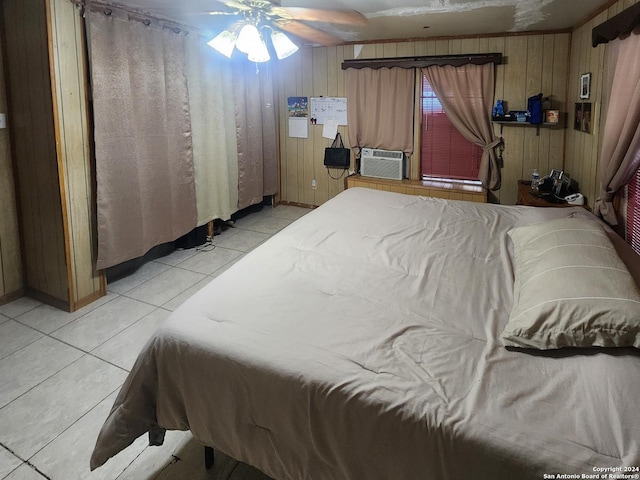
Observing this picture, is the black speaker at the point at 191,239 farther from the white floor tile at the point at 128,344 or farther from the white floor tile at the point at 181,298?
the white floor tile at the point at 128,344

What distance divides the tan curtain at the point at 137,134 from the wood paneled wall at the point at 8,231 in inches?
27.5

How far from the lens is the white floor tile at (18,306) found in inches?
126

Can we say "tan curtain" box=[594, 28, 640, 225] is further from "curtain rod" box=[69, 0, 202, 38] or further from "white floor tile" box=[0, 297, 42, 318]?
"white floor tile" box=[0, 297, 42, 318]

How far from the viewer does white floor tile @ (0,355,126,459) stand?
204cm

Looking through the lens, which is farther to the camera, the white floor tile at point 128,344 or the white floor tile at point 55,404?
the white floor tile at point 128,344

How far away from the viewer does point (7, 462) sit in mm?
1903

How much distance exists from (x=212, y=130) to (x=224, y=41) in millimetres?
1640

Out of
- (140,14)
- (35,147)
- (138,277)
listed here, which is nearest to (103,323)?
(138,277)

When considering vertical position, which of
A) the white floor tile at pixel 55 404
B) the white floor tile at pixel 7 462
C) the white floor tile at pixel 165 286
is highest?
the white floor tile at pixel 165 286

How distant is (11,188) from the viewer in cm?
329

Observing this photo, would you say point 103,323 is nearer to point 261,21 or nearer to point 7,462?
point 7,462

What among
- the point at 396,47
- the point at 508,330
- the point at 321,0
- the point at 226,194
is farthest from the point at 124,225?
the point at 396,47

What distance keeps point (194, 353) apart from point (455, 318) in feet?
3.28

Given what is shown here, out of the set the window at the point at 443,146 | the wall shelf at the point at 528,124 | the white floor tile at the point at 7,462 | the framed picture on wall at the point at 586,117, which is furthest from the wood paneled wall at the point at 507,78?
the white floor tile at the point at 7,462
